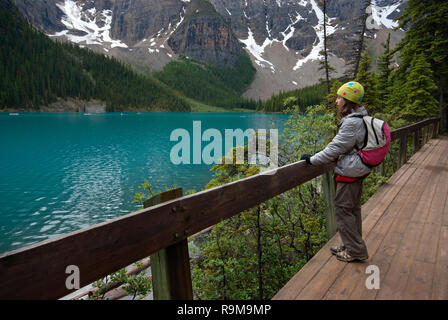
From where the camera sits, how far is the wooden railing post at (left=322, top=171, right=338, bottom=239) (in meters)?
3.69

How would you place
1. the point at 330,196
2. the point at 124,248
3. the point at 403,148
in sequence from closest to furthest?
the point at 124,248, the point at 330,196, the point at 403,148

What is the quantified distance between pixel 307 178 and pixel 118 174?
20288mm

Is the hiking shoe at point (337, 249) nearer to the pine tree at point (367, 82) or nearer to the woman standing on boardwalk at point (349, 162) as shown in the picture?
the woman standing on boardwalk at point (349, 162)

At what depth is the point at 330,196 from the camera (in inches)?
146

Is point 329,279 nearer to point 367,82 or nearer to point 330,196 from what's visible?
point 330,196

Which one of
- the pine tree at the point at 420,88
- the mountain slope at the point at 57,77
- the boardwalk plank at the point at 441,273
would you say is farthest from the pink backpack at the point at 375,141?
the mountain slope at the point at 57,77

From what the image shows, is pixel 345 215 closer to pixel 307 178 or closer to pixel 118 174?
pixel 307 178

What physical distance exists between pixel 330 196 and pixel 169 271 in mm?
2731

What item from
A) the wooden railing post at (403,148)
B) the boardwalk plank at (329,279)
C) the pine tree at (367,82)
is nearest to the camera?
the boardwalk plank at (329,279)

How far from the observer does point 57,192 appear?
56.4 ft

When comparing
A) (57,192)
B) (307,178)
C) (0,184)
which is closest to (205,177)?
(57,192)

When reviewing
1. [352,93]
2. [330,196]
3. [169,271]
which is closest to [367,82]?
[330,196]

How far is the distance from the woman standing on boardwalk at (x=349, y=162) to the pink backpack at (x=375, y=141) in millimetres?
46

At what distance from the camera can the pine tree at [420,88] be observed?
15.3 metres
